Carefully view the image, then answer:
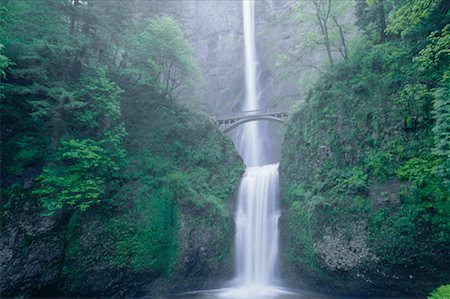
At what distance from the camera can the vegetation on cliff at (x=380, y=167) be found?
834cm

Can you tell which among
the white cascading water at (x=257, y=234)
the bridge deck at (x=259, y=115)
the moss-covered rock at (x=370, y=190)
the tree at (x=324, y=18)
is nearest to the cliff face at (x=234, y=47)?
the bridge deck at (x=259, y=115)

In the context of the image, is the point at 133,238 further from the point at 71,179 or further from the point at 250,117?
the point at 250,117

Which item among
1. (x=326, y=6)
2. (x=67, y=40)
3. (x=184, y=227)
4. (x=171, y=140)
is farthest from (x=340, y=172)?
(x=67, y=40)

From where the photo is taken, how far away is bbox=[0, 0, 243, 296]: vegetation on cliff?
31.7 ft

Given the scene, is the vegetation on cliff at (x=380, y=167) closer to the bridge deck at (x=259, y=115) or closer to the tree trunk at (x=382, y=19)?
the tree trunk at (x=382, y=19)

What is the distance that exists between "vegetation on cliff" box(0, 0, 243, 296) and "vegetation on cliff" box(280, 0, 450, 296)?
480 cm

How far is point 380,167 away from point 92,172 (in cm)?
1163

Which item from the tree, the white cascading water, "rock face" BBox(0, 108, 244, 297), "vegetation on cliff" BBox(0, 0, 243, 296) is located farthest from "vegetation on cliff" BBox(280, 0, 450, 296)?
"vegetation on cliff" BBox(0, 0, 243, 296)

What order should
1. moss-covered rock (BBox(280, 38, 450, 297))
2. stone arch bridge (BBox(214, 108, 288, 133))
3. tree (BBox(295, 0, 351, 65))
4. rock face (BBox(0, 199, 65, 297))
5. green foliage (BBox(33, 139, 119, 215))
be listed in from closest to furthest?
moss-covered rock (BBox(280, 38, 450, 297)) → rock face (BBox(0, 199, 65, 297)) → green foliage (BBox(33, 139, 119, 215)) → tree (BBox(295, 0, 351, 65)) → stone arch bridge (BBox(214, 108, 288, 133))

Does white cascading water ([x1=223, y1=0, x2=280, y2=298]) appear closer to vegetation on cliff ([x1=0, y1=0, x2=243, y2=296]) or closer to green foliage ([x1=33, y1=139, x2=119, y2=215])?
vegetation on cliff ([x1=0, y1=0, x2=243, y2=296])

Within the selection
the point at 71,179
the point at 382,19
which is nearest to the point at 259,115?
the point at 382,19

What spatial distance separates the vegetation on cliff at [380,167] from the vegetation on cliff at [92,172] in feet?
15.8

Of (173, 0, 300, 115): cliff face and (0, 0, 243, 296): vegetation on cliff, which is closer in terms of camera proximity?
(0, 0, 243, 296): vegetation on cliff

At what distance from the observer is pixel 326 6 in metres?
15.9
